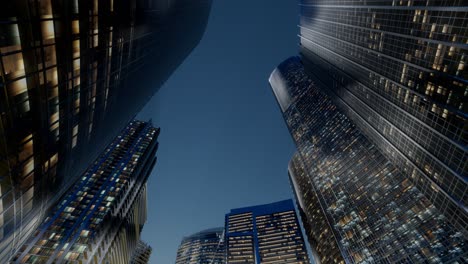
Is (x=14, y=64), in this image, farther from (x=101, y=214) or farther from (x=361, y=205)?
(x=361, y=205)

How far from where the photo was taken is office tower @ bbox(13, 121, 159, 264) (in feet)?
284

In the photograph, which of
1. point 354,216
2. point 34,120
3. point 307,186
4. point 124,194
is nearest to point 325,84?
point 307,186

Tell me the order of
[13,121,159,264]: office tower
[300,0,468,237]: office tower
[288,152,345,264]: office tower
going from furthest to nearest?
1. [288,152,345,264]: office tower
2. [13,121,159,264]: office tower
3. [300,0,468,237]: office tower

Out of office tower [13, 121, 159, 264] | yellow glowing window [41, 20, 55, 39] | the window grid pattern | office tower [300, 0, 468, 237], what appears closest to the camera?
the window grid pattern

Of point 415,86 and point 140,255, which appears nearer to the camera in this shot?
point 415,86

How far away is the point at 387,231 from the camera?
95.2 metres

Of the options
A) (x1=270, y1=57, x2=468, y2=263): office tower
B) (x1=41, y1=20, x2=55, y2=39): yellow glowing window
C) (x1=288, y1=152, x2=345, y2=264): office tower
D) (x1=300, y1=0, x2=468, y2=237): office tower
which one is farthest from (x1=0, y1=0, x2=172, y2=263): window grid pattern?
(x1=288, y1=152, x2=345, y2=264): office tower

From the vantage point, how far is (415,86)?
298 ft

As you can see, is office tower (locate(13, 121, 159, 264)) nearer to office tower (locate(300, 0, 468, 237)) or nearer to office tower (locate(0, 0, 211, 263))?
office tower (locate(0, 0, 211, 263))

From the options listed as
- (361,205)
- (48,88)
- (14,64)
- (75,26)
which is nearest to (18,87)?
(14,64)

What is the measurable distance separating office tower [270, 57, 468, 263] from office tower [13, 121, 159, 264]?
8768 cm

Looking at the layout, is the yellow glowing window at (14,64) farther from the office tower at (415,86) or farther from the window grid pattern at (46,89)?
the office tower at (415,86)

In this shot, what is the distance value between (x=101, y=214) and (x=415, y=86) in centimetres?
11191

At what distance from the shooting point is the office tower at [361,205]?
81375 millimetres
